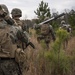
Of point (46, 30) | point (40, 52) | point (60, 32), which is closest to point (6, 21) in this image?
point (60, 32)

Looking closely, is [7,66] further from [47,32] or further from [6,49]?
[47,32]

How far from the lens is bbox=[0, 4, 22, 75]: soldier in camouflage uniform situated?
14.2 feet

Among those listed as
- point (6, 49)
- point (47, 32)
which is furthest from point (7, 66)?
point (47, 32)

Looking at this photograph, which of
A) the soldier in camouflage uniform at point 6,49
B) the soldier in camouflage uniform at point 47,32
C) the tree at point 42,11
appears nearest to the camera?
the soldier in camouflage uniform at point 6,49

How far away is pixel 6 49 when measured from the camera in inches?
171

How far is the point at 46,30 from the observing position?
42.3ft

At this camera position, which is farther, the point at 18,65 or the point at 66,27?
the point at 66,27

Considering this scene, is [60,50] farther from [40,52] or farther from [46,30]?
[46,30]

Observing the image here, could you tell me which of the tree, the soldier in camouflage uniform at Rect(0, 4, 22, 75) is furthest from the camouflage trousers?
the tree

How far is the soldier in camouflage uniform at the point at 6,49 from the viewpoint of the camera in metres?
4.34

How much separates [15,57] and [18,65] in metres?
0.14

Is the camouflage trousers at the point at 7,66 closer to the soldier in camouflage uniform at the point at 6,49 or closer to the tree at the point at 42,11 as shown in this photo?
the soldier in camouflage uniform at the point at 6,49

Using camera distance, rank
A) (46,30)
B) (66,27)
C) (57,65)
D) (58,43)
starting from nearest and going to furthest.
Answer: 1. (58,43)
2. (57,65)
3. (46,30)
4. (66,27)

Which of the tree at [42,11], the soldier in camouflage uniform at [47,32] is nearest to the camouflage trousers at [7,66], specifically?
the soldier in camouflage uniform at [47,32]
